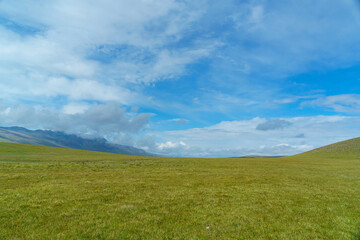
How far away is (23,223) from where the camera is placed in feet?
32.0

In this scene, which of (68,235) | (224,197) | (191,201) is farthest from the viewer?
(224,197)

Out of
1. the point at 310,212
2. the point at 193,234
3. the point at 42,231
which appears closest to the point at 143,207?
the point at 193,234

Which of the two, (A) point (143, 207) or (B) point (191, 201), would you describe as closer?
(A) point (143, 207)

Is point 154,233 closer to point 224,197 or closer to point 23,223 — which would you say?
point 23,223

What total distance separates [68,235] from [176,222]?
531 cm

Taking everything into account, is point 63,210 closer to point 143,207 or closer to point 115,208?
point 115,208

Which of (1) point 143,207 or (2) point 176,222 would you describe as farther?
(1) point 143,207

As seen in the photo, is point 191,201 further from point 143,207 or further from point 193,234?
point 193,234

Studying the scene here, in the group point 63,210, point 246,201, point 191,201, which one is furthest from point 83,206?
point 246,201

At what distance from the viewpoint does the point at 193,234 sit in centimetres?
899

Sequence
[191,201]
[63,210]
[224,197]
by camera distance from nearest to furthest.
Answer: [63,210] → [191,201] → [224,197]

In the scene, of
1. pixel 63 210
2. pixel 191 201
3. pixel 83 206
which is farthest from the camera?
pixel 191 201

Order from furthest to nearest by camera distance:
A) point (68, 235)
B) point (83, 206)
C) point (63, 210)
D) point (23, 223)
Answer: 1. point (83, 206)
2. point (63, 210)
3. point (23, 223)
4. point (68, 235)

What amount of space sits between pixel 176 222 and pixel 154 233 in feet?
5.49
